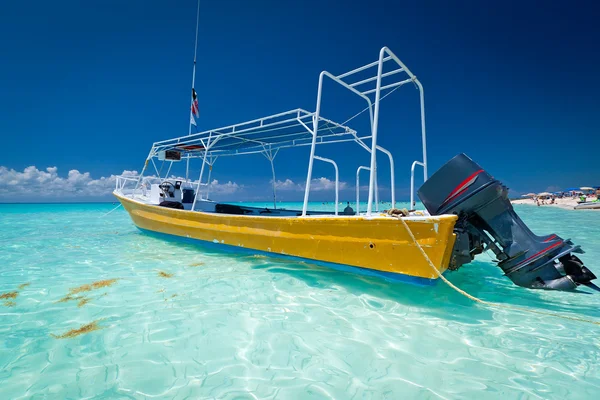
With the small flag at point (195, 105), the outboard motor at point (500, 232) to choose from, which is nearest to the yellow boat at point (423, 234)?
the outboard motor at point (500, 232)

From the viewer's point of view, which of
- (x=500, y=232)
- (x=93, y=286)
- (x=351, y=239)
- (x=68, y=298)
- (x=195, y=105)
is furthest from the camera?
(x=195, y=105)

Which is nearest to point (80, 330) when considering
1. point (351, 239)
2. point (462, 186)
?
point (351, 239)

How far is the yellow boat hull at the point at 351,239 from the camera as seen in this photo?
3576mm

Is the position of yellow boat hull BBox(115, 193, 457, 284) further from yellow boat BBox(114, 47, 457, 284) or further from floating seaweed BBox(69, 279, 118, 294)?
floating seaweed BBox(69, 279, 118, 294)

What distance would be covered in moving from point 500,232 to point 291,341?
9.68 feet

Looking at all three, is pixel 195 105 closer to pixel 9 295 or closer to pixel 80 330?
pixel 9 295

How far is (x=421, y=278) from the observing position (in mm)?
3764

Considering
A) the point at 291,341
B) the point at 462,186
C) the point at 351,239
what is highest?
the point at 462,186

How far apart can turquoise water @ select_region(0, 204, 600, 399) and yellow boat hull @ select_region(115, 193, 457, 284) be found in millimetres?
429

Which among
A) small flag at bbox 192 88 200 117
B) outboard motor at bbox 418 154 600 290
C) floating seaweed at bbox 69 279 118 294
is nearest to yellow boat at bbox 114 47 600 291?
outboard motor at bbox 418 154 600 290

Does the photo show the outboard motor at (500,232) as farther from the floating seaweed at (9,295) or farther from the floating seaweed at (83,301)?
the floating seaweed at (9,295)

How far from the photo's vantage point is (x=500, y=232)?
358 cm

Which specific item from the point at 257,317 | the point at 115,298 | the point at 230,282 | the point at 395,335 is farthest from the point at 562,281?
the point at 115,298

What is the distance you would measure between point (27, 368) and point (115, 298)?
161cm
